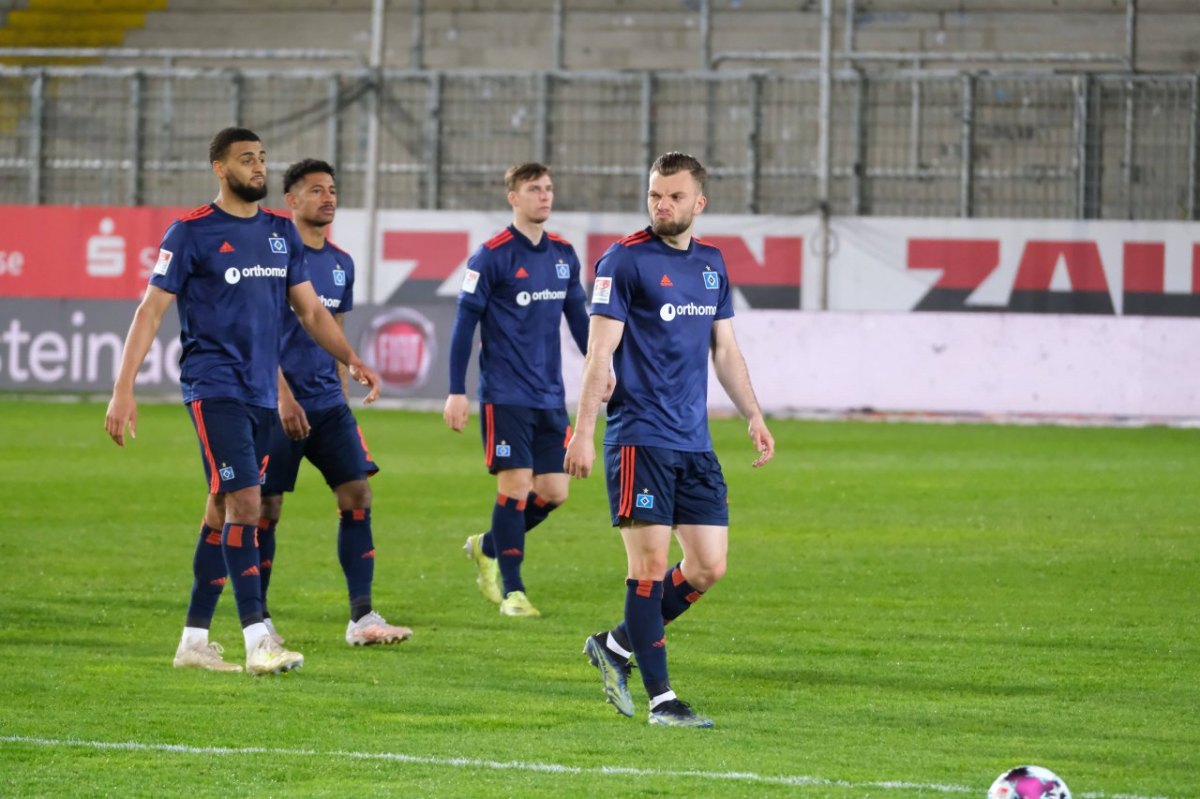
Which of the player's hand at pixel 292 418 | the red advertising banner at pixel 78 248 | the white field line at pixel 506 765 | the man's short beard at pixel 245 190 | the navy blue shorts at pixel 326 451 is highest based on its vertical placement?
the red advertising banner at pixel 78 248

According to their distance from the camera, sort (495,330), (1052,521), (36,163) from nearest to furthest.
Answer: (495,330) → (1052,521) → (36,163)

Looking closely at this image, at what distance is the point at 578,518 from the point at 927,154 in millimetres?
12796

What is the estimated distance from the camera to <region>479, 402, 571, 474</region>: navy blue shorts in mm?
9898

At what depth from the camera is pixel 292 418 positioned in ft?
28.6

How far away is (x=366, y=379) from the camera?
27.9 feet

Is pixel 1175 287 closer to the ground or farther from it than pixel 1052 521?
farther from it

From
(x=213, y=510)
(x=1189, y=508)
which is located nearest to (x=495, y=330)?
(x=213, y=510)

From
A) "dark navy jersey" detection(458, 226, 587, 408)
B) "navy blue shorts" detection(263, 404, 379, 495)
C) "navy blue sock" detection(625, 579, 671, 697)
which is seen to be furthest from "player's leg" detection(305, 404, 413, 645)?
"navy blue sock" detection(625, 579, 671, 697)

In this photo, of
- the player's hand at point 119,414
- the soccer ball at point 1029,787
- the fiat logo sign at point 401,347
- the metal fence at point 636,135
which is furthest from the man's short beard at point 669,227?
the metal fence at point 636,135

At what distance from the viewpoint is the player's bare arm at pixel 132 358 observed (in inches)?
304

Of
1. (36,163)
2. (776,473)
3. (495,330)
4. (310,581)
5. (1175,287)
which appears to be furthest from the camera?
(36,163)

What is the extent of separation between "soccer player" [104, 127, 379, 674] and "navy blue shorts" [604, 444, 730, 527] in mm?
1731

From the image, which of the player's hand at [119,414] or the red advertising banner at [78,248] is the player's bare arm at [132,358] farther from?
the red advertising banner at [78,248]

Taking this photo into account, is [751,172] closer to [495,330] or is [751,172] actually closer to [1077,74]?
[1077,74]
